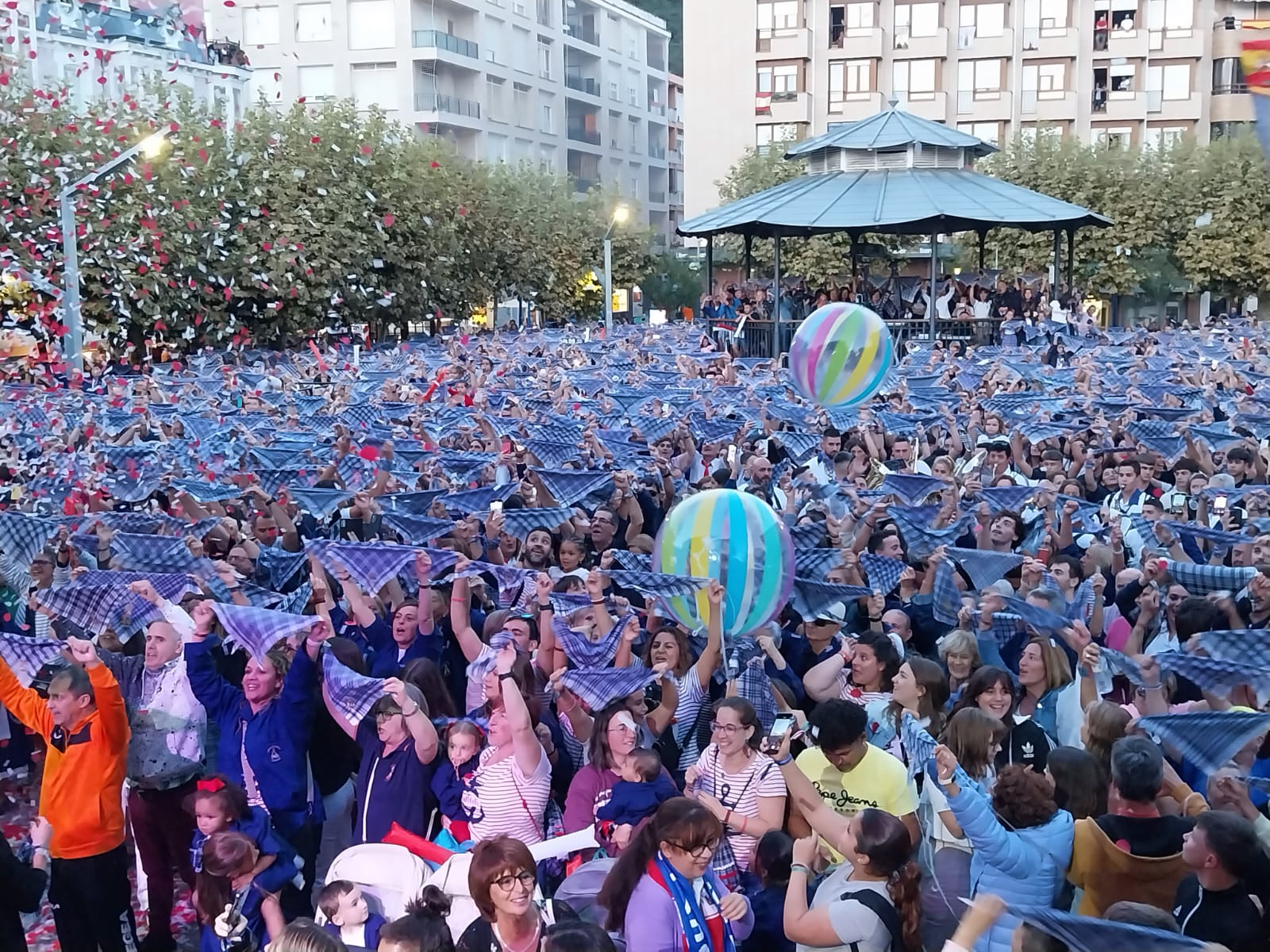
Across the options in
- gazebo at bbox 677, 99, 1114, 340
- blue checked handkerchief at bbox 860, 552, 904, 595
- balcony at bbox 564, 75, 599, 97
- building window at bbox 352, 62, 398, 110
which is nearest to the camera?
blue checked handkerchief at bbox 860, 552, 904, 595

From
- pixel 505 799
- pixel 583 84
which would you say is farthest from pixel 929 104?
pixel 505 799

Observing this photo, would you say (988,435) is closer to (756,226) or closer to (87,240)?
(87,240)

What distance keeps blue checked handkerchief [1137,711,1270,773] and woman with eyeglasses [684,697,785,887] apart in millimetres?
1321

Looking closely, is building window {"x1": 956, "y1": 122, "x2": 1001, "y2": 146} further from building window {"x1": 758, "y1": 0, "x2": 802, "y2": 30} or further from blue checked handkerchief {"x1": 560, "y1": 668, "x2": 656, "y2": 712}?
blue checked handkerchief {"x1": 560, "y1": 668, "x2": 656, "y2": 712}

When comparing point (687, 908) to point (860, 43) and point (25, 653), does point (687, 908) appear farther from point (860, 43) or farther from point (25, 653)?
point (860, 43)

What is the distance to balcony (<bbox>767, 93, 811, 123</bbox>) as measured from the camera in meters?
56.4

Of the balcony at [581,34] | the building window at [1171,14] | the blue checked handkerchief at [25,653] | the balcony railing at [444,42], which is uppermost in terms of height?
the balcony at [581,34]

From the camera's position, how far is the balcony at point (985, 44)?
55344mm

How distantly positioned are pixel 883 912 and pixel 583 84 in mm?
66291

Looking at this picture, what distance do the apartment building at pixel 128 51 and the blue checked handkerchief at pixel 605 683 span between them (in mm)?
26194

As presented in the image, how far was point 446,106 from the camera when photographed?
5528 centimetres

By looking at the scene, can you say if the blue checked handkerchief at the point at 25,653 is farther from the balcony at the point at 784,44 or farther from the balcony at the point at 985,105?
the balcony at the point at 985,105

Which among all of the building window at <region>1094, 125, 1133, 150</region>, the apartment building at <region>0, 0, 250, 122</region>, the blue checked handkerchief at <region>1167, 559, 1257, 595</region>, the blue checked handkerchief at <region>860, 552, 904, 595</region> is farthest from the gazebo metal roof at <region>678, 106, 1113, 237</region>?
the building window at <region>1094, 125, 1133, 150</region>

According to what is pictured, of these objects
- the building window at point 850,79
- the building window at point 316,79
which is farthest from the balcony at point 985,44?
the building window at point 316,79
